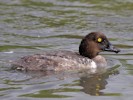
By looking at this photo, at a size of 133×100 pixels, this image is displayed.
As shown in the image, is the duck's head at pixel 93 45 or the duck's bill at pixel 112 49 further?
the duck's bill at pixel 112 49

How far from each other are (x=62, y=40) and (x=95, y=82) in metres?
3.82

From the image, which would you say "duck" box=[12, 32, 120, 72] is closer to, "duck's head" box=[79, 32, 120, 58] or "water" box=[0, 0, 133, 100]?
"duck's head" box=[79, 32, 120, 58]

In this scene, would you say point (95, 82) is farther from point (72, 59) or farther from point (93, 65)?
point (93, 65)

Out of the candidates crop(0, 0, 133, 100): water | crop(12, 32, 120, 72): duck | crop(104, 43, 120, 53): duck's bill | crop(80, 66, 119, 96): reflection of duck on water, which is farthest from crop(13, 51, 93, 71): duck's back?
crop(104, 43, 120, 53): duck's bill

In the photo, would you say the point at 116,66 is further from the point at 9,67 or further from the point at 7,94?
the point at 7,94

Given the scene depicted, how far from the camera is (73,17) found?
18.7 meters

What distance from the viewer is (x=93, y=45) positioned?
534 inches

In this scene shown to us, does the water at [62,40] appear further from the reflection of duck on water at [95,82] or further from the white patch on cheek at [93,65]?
the white patch on cheek at [93,65]

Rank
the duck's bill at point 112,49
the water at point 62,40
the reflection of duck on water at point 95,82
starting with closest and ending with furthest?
1. the water at point 62,40
2. the reflection of duck on water at point 95,82
3. the duck's bill at point 112,49

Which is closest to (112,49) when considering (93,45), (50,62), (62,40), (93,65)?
(93,45)

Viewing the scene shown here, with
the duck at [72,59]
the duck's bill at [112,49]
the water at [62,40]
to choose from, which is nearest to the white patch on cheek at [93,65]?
the duck at [72,59]

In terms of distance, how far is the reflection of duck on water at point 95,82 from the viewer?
11.5 meters

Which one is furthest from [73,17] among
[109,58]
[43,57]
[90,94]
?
[90,94]

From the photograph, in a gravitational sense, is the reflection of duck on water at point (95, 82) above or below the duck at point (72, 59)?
below
